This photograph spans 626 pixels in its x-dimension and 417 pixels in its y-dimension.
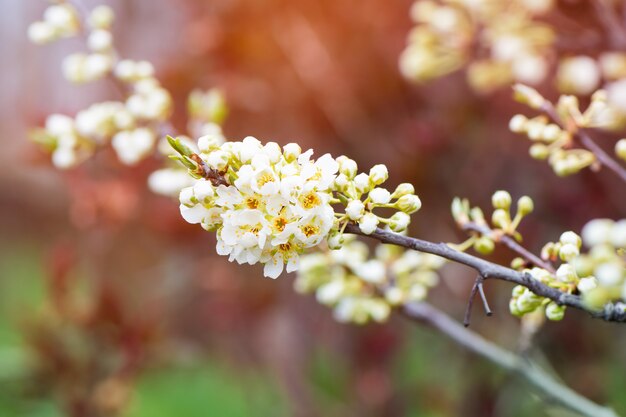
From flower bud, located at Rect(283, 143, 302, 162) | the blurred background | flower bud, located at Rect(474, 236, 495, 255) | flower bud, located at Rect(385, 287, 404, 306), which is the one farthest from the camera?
the blurred background

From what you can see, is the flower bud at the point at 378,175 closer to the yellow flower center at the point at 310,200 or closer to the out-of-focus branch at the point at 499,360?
the yellow flower center at the point at 310,200

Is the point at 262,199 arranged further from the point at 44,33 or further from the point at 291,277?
the point at 291,277

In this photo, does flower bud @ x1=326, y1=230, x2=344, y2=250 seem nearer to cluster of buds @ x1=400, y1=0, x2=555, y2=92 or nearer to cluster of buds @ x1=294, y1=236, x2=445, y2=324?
cluster of buds @ x1=294, y1=236, x2=445, y2=324

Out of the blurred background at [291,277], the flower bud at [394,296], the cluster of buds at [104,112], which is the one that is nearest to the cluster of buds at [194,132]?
the cluster of buds at [104,112]

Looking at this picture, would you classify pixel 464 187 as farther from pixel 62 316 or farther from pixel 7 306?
pixel 7 306

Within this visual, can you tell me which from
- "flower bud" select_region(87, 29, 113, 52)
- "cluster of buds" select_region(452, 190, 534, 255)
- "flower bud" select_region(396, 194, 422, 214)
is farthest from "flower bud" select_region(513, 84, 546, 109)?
"flower bud" select_region(87, 29, 113, 52)

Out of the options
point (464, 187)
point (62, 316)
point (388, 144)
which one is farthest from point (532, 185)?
point (62, 316)
